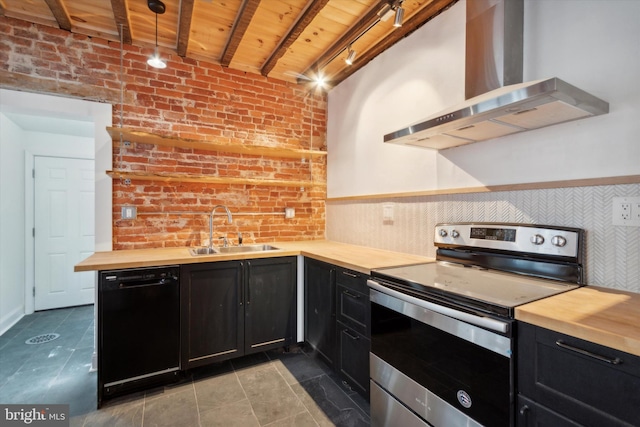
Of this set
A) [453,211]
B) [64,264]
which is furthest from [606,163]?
[64,264]

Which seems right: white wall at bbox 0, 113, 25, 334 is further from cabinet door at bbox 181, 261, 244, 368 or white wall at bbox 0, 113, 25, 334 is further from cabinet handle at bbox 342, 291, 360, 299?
cabinet handle at bbox 342, 291, 360, 299

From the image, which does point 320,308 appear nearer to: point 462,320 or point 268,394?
point 268,394

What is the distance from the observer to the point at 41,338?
2.97 meters

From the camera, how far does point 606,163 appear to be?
1404 mm

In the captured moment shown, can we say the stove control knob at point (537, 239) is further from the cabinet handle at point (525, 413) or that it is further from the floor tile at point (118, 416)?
the floor tile at point (118, 416)

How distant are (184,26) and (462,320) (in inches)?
109

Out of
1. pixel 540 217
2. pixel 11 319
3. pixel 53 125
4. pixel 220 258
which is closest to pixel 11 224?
pixel 11 319

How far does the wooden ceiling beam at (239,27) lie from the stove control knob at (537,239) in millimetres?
2263

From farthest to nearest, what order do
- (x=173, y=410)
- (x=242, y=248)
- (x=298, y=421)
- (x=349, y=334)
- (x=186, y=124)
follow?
(x=242, y=248) → (x=186, y=124) → (x=349, y=334) → (x=173, y=410) → (x=298, y=421)

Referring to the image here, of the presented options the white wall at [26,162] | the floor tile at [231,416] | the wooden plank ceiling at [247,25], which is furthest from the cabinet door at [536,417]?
the white wall at [26,162]

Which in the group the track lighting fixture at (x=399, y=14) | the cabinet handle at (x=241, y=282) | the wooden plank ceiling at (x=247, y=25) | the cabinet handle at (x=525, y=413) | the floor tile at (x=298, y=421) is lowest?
the floor tile at (x=298, y=421)

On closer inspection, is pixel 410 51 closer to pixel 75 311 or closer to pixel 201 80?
pixel 201 80

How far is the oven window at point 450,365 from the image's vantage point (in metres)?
1.14

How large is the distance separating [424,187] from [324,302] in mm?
1180
